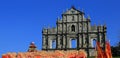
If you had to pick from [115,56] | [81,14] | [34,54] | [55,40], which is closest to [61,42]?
[55,40]

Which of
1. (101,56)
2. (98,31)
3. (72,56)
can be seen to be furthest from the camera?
(98,31)

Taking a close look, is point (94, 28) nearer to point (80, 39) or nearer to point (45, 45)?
point (80, 39)

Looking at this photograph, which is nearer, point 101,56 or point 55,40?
point 101,56

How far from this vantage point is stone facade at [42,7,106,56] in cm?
7356

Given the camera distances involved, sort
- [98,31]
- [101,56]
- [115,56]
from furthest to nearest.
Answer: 1. [98,31]
2. [115,56]
3. [101,56]

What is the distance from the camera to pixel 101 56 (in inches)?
441

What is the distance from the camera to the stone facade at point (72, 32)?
7356cm

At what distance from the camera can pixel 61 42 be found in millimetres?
75375

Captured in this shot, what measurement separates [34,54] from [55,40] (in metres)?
63.4

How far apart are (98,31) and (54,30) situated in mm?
8511

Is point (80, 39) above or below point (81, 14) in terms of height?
below

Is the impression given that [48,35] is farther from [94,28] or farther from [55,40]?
[94,28]

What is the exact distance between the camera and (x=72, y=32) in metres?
75.3

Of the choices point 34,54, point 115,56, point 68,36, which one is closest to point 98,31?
point 68,36
